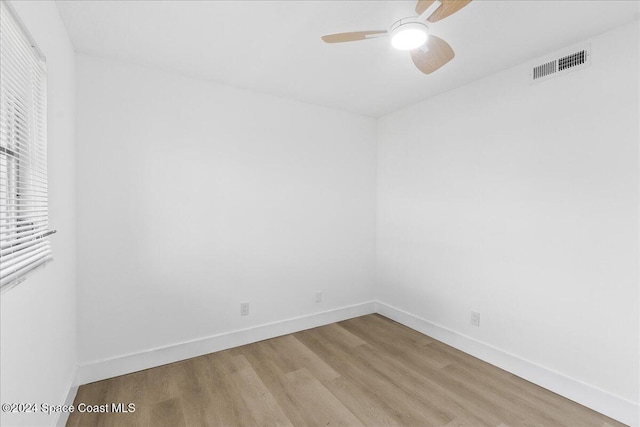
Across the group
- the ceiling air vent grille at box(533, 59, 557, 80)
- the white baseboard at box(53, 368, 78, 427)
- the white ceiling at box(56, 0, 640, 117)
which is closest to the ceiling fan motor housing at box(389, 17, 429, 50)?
the white ceiling at box(56, 0, 640, 117)

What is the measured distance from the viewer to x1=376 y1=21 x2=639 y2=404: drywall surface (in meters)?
1.98

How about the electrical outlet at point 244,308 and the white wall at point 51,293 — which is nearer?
the white wall at point 51,293

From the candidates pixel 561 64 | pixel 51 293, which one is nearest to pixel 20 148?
pixel 51 293

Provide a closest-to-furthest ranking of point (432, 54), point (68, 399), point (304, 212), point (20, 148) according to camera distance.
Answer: point (20, 148)
point (432, 54)
point (68, 399)
point (304, 212)

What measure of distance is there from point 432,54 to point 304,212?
1.96 metres

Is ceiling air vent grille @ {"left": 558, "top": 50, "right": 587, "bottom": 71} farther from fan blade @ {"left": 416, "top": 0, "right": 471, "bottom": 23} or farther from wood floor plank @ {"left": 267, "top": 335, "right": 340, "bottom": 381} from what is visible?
wood floor plank @ {"left": 267, "top": 335, "right": 340, "bottom": 381}

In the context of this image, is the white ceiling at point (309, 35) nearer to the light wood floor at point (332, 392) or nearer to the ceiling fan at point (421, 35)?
the ceiling fan at point (421, 35)

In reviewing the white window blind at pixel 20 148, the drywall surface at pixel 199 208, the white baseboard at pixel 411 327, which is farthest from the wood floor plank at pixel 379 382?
the white window blind at pixel 20 148

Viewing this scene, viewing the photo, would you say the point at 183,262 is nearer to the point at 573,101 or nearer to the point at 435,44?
the point at 435,44

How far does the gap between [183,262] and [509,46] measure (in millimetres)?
3005

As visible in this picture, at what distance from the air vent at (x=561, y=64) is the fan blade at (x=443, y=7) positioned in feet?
4.42

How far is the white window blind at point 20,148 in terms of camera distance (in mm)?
1134

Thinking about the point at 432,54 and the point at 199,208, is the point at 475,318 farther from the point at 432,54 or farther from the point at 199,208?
the point at 199,208

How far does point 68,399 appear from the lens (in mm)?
1971
